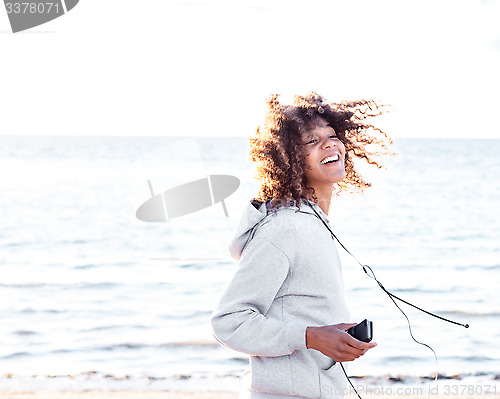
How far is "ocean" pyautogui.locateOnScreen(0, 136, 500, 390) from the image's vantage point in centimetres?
580

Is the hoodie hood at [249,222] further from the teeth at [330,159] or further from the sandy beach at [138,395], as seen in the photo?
the sandy beach at [138,395]

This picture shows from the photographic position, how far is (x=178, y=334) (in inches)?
325

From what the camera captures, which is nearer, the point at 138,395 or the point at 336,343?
the point at 336,343

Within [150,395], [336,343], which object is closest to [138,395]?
[150,395]

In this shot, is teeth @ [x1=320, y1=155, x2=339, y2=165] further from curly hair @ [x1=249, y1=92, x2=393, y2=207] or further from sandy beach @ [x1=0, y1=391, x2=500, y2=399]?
sandy beach @ [x1=0, y1=391, x2=500, y2=399]

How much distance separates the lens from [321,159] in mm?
2094

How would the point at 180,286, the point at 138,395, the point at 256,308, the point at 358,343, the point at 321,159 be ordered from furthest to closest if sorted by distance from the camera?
the point at 180,286 → the point at 138,395 → the point at 321,159 → the point at 256,308 → the point at 358,343

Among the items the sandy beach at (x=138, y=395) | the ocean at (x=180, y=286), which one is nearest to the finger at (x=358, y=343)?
the ocean at (x=180, y=286)

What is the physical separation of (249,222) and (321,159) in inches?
11.7

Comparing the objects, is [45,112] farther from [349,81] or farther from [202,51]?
[349,81]

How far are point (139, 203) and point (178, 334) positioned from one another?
537 centimetres

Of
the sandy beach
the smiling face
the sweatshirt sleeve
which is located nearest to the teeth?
the smiling face

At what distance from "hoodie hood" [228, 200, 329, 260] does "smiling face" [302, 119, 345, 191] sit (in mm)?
116

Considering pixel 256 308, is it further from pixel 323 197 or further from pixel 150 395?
pixel 150 395
